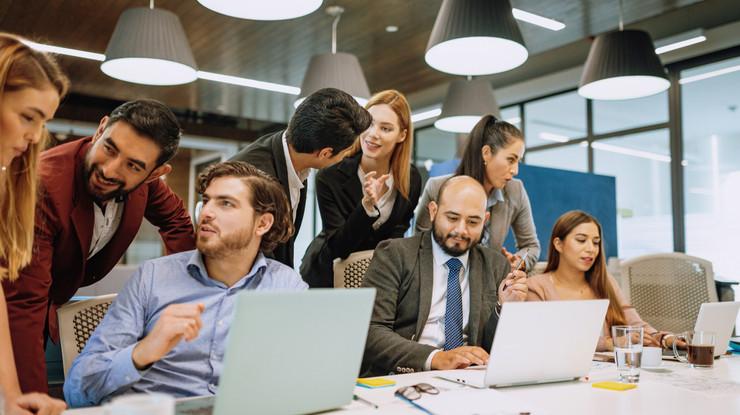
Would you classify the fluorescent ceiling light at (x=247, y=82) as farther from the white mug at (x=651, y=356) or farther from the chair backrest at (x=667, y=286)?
the white mug at (x=651, y=356)

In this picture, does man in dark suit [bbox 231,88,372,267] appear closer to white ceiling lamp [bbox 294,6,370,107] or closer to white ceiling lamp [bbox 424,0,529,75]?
white ceiling lamp [bbox 424,0,529,75]

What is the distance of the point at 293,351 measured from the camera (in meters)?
1.01

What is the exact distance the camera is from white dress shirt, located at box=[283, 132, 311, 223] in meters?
2.21

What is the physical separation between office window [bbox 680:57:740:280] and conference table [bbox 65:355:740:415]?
5.42m

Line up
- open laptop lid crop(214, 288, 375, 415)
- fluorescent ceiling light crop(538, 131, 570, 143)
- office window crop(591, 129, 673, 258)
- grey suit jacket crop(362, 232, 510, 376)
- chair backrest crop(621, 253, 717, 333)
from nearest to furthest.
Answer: open laptop lid crop(214, 288, 375, 415) < grey suit jacket crop(362, 232, 510, 376) < chair backrest crop(621, 253, 717, 333) < office window crop(591, 129, 673, 258) < fluorescent ceiling light crop(538, 131, 570, 143)

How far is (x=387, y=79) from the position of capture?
7641 mm

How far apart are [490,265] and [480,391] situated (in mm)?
898

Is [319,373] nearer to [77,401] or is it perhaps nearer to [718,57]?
[77,401]

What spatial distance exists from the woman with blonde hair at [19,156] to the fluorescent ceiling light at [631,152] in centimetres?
678

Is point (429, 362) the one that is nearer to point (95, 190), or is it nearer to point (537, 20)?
point (95, 190)

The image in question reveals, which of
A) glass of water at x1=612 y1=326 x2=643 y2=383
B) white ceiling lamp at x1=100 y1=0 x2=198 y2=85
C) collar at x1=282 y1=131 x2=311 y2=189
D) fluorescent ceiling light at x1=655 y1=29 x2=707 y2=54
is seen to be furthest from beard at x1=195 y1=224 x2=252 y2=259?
fluorescent ceiling light at x1=655 y1=29 x2=707 y2=54

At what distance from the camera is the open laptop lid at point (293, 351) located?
94cm

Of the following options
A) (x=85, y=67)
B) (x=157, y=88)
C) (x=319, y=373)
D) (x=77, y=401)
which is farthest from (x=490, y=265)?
(x=157, y=88)

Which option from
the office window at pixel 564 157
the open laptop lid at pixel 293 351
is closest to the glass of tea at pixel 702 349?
the open laptop lid at pixel 293 351
